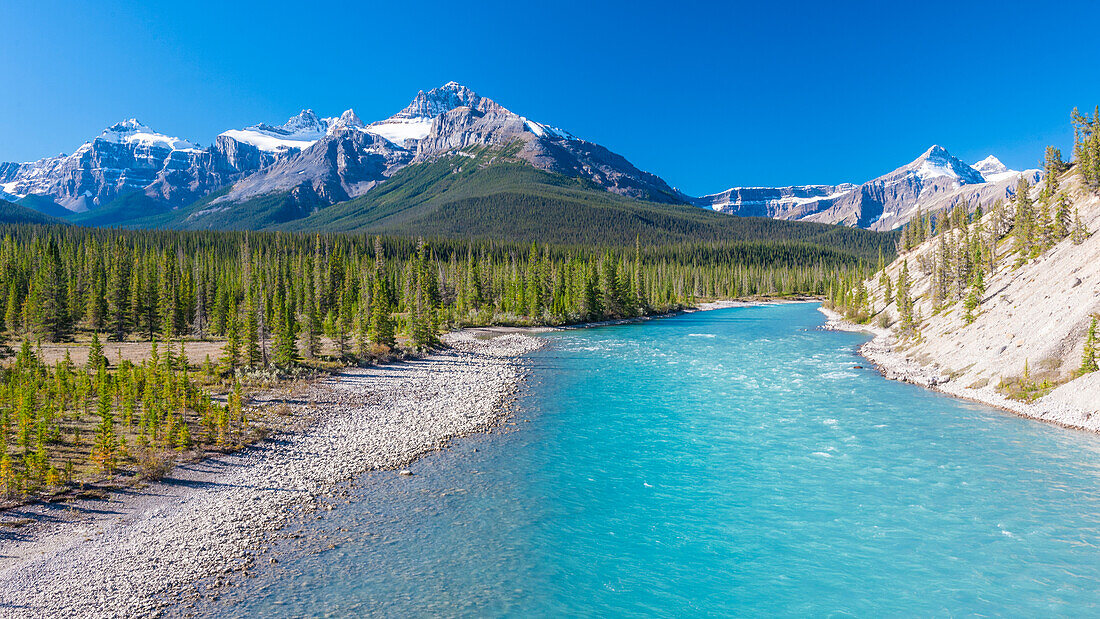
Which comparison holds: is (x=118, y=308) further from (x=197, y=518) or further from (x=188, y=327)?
(x=197, y=518)

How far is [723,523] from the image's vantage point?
1875 centimetres

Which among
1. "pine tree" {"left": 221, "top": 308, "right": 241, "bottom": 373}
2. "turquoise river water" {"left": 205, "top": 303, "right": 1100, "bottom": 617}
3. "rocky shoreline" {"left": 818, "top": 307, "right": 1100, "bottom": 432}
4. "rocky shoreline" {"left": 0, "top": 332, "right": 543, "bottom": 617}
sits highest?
"pine tree" {"left": 221, "top": 308, "right": 241, "bottom": 373}

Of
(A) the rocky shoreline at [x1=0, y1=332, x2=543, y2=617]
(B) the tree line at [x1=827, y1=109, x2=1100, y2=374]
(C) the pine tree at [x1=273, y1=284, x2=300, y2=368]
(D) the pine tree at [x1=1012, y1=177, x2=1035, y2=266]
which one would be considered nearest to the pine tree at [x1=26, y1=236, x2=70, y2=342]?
(C) the pine tree at [x1=273, y1=284, x2=300, y2=368]

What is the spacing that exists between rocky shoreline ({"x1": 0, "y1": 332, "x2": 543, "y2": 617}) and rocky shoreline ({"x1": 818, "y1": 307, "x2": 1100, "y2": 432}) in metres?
28.3

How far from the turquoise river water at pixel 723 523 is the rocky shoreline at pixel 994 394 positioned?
107 centimetres

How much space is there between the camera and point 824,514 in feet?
62.2

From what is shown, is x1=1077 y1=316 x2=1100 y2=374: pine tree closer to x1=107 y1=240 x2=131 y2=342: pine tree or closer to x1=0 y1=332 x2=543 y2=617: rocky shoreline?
x1=0 y1=332 x2=543 y2=617: rocky shoreline

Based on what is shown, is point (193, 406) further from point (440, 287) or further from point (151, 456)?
point (440, 287)

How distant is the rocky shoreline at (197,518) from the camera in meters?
13.8

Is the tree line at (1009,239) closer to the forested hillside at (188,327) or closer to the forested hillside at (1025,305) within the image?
Answer: the forested hillside at (1025,305)

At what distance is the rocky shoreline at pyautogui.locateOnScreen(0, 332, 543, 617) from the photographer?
13.8 m

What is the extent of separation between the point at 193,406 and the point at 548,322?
67.6 m

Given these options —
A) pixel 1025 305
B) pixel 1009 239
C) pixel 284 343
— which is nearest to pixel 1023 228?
pixel 1009 239

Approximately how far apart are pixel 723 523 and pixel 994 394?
23750 mm
